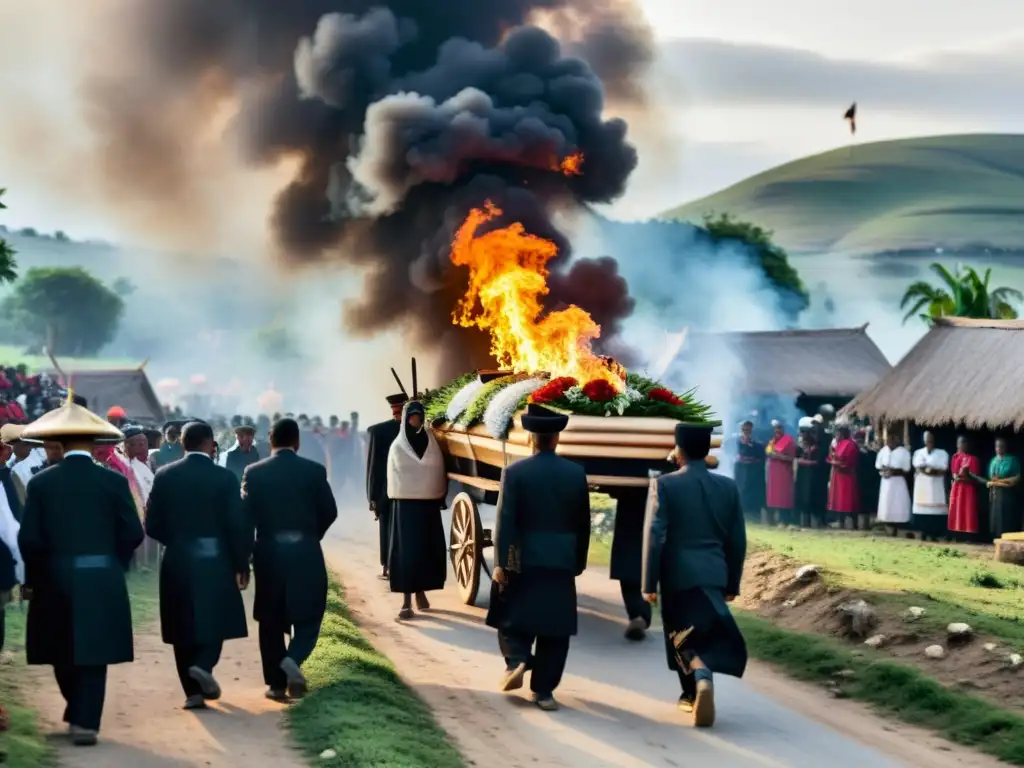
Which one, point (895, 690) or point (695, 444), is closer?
point (695, 444)

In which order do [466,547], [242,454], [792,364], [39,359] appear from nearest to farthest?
1. [466,547]
2. [242,454]
3. [792,364]
4. [39,359]

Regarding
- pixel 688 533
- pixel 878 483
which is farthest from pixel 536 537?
pixel 878 483

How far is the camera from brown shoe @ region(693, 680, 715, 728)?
9.66m

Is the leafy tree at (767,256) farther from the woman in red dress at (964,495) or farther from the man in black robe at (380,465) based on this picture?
the man in black robe at (380,465)

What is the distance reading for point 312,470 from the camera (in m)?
10.5

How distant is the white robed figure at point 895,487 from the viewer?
22719mm

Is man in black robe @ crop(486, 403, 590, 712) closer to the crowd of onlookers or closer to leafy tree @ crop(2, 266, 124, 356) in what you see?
the crowd of onlookers

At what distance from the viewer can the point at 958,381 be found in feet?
74.1

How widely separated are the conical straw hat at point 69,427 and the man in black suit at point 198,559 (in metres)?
0.65

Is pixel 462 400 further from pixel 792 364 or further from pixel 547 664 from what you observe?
pixel 792 364

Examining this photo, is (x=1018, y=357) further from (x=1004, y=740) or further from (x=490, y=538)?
(x=1004, y=740)

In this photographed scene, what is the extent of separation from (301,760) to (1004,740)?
14.6 ft

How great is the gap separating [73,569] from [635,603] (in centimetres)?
565

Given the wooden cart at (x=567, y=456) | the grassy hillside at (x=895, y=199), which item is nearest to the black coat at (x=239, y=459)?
the wooden cart at (x=567, y=456)
